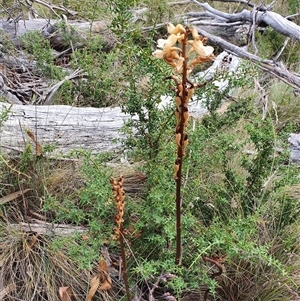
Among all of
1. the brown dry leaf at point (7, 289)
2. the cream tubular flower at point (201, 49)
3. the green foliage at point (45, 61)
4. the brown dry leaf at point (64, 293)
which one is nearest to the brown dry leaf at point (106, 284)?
the brown dry leaf at point (64, 293)

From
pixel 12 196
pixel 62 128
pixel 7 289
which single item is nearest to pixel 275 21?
pixel 62 128

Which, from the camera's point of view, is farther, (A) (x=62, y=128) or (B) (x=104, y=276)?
(A) (x=62, y=128)

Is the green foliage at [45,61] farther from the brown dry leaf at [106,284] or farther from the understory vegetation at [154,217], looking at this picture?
the brown dry leaf at [106,284]

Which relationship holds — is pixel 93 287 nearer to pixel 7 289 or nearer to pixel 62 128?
pixel 7 289

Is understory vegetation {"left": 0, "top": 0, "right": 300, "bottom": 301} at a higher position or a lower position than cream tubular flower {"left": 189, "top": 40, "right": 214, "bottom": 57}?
lower

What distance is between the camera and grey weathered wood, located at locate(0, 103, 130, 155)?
8.21ft

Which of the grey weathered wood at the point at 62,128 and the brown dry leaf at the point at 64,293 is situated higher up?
the grey weathered wood at the point at 62,128

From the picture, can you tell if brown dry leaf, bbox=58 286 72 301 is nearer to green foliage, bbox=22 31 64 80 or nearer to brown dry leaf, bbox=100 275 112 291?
brown dry leaf, bbox=100 275 112 291

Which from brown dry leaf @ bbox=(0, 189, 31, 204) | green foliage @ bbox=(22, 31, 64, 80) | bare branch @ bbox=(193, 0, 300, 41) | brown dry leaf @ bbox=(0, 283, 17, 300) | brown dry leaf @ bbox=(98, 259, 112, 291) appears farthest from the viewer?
bare branch @ bbox=(193, 0, 300, 41)

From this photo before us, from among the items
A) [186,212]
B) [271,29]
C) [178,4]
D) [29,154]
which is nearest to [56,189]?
[29,154]

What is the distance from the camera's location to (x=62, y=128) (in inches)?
103

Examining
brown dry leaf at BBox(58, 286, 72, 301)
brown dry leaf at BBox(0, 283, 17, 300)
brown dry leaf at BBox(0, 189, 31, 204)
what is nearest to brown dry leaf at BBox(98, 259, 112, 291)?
brown dry leaf at BBox(58, 286, 72, 301)

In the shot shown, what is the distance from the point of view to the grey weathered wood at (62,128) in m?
2.50

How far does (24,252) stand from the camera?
2.04m
